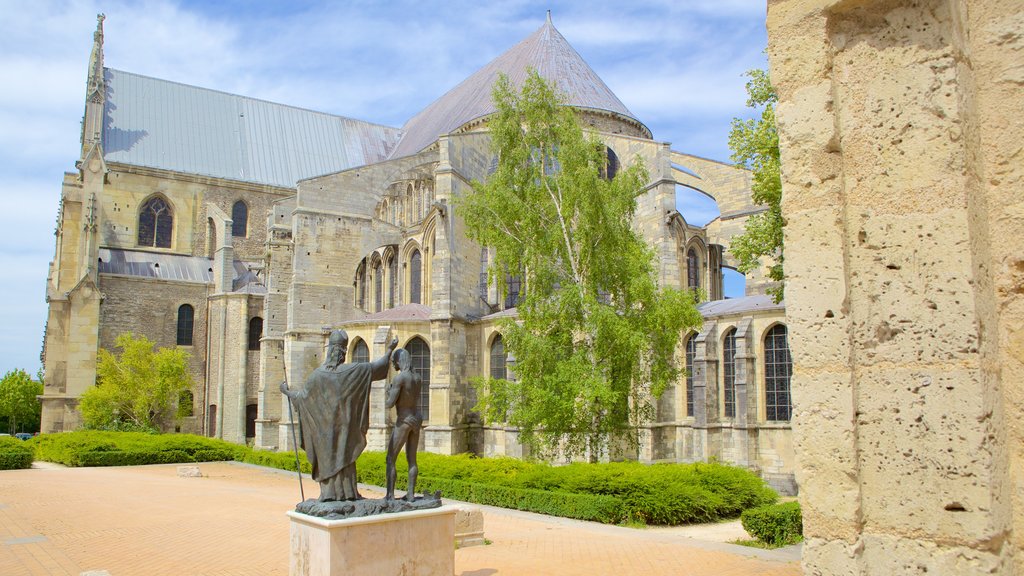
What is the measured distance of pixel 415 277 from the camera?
101 ft

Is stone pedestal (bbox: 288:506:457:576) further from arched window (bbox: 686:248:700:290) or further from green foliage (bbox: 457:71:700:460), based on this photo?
arched window (bbox: 686:248:700:290)

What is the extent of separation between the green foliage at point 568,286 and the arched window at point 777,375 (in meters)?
5.05

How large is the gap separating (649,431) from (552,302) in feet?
23.8

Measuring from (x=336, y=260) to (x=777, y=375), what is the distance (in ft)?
58.7

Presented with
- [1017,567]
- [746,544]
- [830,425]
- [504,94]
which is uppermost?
[504,94]

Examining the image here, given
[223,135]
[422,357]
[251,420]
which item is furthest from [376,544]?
[223,135]

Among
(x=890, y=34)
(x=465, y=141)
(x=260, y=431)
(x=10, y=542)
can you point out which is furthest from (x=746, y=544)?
(x=260, y=431)

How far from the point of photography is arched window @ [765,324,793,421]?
21.8 meters

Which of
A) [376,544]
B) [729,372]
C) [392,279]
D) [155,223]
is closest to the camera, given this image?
[376,544]

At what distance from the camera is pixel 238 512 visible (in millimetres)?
14070

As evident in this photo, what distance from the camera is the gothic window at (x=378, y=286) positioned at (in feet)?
105

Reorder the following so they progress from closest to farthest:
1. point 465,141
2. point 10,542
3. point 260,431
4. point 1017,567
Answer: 1. point 1017,567
2. point 10,542
3. point 465,141
4. point 260,431

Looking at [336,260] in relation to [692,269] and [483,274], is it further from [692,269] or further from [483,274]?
[692,269]

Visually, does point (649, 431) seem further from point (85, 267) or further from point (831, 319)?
point (85, 267)
